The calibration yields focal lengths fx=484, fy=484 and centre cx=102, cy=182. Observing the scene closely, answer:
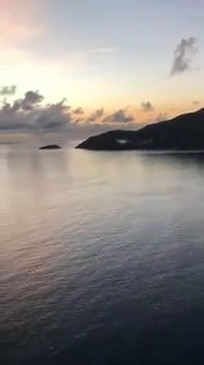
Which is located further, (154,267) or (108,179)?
(108,179)

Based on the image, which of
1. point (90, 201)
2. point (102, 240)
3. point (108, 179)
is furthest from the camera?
point (108, 179)

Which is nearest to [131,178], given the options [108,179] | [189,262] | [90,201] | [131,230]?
[108,179]

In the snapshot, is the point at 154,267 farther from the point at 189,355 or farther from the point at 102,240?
the point at 189,355

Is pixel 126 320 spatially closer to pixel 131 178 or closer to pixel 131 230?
pixel 131 230

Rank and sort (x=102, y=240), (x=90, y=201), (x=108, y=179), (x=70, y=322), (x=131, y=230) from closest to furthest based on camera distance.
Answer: (x=70, y=322), (x=102, y=240), (x=131, y=230), (x=90, y=201), (x=108, y=179)

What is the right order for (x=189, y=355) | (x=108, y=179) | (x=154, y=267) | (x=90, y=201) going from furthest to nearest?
(x=108, y=179)
(x=90, y=201)
(x=154, y=267)
(x=189, y=355)

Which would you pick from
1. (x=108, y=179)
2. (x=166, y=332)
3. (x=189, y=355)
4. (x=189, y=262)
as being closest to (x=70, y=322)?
(x=166, y=332)
